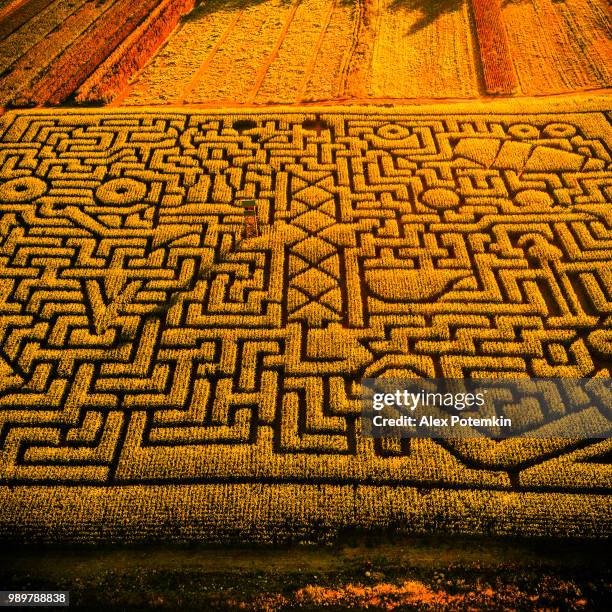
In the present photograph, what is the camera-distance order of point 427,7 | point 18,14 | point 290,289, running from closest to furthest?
point 290,289 < point 427,7 < point 18,14

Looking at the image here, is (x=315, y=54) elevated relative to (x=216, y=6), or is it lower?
lower

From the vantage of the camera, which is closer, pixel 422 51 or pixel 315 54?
pixel 422 51

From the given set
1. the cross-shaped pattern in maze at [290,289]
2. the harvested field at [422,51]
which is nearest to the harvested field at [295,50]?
the harvested field at [422,51]

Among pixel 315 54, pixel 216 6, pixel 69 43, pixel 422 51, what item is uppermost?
pixel 216 6

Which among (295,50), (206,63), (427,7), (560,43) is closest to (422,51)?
(427,7)

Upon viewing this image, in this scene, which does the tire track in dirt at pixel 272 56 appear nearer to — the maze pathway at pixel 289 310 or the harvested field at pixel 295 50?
the harvested field at pixel 295 50

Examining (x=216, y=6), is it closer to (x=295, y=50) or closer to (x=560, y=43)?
(x=295, y=50)
